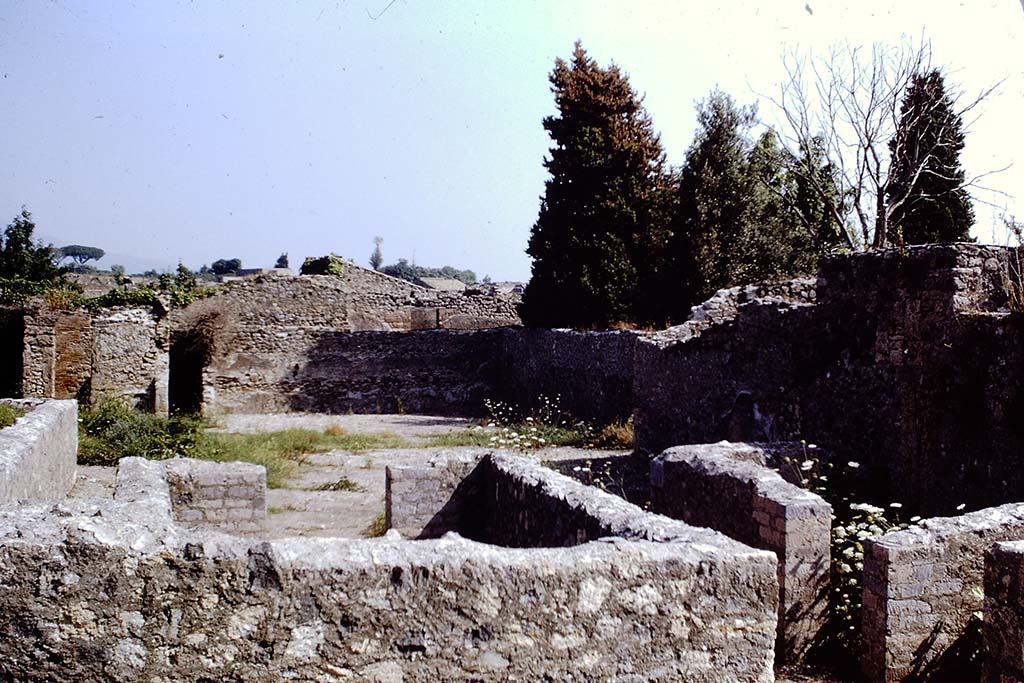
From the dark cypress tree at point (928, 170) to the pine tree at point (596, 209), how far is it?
6012mm

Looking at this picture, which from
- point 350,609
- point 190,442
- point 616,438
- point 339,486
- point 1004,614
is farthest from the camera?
point 616,438

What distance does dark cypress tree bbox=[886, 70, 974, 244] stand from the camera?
23188 millimetres

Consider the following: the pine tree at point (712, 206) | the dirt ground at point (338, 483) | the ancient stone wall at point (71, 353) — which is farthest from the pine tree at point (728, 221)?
the ancient stone wall at point (71, 353)

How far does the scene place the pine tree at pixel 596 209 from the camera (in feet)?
76.0

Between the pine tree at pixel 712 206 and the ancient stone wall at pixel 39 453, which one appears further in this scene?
the pine tree at pixel 712 206

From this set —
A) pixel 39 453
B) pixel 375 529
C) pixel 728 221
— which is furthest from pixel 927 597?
pixel 728 221

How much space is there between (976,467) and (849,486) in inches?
50.4

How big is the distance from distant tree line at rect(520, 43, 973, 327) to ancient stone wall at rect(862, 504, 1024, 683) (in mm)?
15566

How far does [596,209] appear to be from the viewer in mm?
23750

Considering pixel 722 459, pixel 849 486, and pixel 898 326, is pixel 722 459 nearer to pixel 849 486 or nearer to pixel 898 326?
pixel 849 486

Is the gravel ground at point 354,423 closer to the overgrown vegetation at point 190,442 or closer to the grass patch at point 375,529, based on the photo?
the overgrown vegetation at point 190,442

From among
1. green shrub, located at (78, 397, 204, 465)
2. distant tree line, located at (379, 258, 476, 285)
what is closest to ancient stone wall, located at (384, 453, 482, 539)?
green shrub, located at (78, 397, 204, 465)

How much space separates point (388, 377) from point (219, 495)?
58.7 ft

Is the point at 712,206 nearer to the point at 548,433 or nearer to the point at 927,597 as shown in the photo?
the point at 548,433
